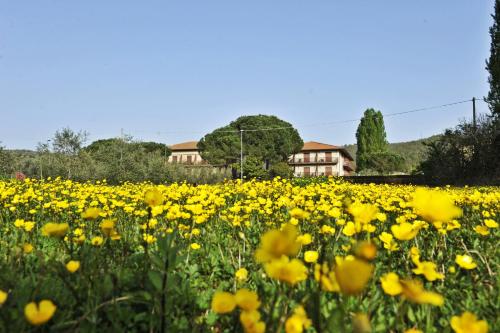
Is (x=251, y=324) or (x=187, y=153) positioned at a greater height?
(x=187, y=153)

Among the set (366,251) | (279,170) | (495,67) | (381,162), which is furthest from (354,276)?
(381,162)

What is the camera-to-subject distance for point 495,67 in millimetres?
26172

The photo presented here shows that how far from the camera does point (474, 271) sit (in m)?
2.87

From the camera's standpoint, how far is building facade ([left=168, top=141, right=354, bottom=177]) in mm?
81312

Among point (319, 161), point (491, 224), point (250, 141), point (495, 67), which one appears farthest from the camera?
point (319, 161)

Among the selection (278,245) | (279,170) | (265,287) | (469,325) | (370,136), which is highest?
(370,136)

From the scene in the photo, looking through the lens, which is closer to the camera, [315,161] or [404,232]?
[404,232]

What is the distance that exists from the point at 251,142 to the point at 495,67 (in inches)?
1345

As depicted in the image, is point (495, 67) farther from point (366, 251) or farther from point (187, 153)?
point (187, 153)

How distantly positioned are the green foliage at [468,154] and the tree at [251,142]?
31642 millimetres

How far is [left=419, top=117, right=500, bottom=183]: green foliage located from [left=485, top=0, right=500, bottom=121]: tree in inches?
76.7

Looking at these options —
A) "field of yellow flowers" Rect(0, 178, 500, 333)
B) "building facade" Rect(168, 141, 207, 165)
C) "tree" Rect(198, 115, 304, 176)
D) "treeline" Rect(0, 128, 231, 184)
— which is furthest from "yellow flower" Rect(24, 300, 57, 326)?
"building facade" Rect(168, 141, 207, 165)

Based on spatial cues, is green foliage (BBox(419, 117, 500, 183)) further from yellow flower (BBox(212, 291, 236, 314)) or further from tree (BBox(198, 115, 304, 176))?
tree (BBox(198, 115, 304, 176))

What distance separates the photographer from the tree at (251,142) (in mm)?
55656
